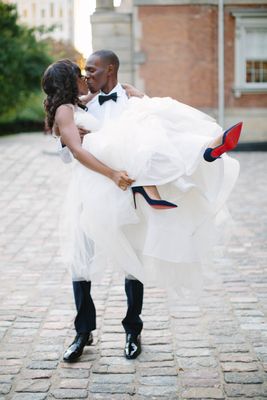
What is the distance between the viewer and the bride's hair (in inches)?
163

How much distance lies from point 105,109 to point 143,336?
5.61 feet

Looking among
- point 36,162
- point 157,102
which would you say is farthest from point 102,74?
point 36,162

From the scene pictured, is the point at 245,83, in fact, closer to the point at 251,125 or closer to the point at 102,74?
the point at 251,125

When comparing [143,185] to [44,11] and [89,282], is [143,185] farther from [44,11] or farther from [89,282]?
[44,11]

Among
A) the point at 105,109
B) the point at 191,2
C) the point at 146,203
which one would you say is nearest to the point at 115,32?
the point at 191,2

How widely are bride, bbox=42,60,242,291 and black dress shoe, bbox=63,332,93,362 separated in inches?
17.7

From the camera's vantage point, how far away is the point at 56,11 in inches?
5108

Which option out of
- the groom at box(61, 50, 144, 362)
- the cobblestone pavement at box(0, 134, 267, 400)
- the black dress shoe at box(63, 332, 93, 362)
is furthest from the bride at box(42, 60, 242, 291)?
the cobblestone pavement at box(0, 134, 267, 400)

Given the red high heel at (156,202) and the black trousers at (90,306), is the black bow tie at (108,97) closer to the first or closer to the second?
the red high heel at (156,202)

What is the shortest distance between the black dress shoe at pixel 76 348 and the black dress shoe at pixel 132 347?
0.28 meters

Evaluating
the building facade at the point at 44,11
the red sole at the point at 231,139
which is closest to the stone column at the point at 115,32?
the red sole at the point at 231,139

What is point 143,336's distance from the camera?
477cm

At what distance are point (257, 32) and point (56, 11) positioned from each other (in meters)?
118

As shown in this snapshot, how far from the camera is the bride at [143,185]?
3.95 metres
